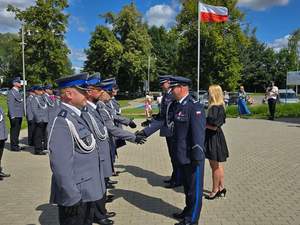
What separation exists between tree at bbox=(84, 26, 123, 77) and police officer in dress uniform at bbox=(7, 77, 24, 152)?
153ft

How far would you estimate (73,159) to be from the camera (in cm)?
342

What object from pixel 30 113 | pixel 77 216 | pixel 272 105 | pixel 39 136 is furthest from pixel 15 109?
pixel 272 105

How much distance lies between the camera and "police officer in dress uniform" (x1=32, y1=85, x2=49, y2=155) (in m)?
11.5

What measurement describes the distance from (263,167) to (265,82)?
237 ft

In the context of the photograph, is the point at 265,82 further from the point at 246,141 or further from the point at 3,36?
the point at 3,36

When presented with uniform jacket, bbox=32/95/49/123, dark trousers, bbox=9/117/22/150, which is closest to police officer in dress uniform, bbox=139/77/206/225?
uniform jacket, bbox=32/95/49/123

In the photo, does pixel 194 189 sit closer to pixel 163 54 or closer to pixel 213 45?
pixel 213 45

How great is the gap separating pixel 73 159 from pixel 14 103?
8767mm

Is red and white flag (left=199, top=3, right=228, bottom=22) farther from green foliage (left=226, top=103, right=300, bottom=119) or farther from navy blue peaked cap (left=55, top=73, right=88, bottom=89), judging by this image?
navy blue peaked cap (left=55, top=73, right=88, bottom=89)

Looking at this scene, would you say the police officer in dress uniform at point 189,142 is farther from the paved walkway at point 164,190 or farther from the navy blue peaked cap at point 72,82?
the navy blue peaked cap at point 72,82

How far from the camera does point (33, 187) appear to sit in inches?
302

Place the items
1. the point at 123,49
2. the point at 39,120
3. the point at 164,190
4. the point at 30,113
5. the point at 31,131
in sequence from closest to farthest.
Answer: the point at 164,190 < the point at 39,120 < the point at 30,113 < the point at 31,131 < the point at 123,49

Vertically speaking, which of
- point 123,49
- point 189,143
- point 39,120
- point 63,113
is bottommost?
point 39,120

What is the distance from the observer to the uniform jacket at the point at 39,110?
38.3ft
